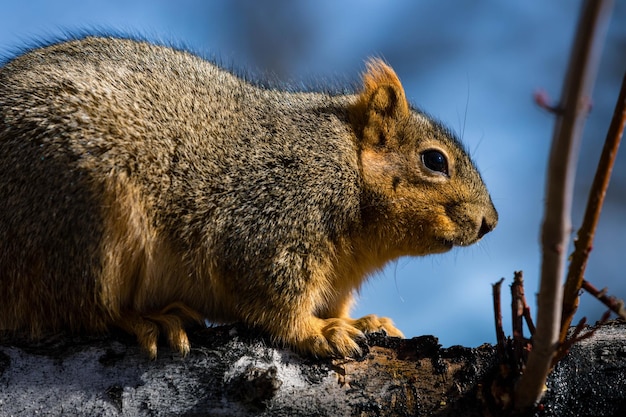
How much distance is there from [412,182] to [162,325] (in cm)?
196

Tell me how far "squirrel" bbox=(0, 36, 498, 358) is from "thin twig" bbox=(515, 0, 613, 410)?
1163 mm

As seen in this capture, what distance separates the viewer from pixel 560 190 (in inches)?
80.7

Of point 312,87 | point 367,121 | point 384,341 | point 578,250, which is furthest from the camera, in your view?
point 312,87

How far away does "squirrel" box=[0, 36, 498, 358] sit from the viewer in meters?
3.74

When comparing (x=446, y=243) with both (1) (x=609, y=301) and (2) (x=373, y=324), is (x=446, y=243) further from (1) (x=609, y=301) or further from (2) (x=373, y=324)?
(1) (x=609, y=301)

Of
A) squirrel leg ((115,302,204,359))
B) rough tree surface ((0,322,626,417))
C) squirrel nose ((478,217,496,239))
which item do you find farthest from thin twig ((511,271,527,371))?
squirrel nose ((478,217,496,239))

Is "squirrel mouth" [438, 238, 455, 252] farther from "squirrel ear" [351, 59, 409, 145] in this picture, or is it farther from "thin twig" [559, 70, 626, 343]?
"thin twig" [559, 70, 626, 343]

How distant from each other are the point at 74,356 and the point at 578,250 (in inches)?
91.3

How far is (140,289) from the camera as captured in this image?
4008mm

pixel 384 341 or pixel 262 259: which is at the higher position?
pixel 262 259

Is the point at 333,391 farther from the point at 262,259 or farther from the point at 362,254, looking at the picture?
the point at 362,254

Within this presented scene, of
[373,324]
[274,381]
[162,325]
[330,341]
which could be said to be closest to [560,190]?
[274,381]

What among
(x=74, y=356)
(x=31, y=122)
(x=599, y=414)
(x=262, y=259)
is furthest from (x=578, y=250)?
(x=31, y=122)

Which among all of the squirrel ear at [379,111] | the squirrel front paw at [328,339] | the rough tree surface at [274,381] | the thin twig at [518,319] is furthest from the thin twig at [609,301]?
the squirrel ear at [379,111]
